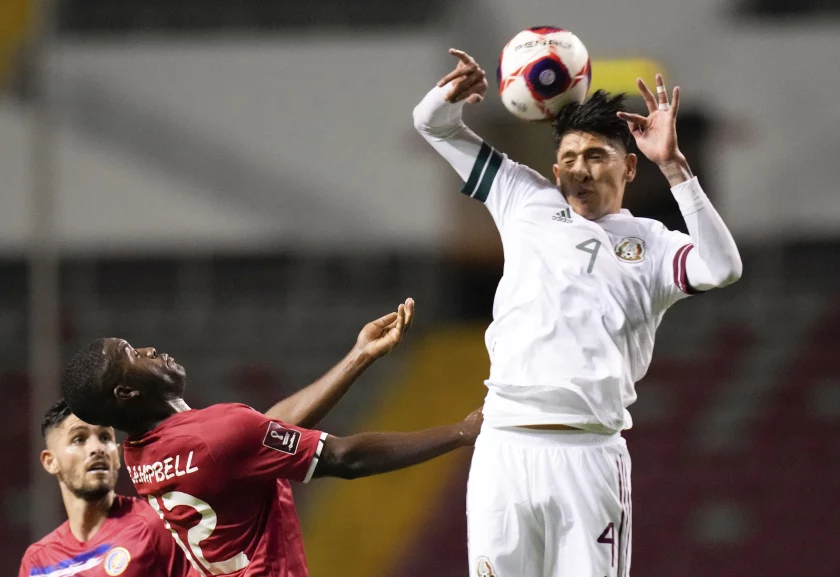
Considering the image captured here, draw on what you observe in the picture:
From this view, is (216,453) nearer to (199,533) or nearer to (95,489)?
(199,533)

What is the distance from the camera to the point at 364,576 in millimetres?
10938

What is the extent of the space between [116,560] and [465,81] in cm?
226

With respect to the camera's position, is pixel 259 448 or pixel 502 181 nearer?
pixel 259 448

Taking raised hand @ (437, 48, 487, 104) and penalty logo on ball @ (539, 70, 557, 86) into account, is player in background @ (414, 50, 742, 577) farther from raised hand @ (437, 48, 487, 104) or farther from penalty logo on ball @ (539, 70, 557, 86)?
penalty logo on ball @ (539, 70, 557, 86)

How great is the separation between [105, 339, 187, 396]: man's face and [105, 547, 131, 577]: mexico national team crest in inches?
31.8

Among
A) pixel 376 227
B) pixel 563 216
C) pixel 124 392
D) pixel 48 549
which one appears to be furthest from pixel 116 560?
pixel 376 227

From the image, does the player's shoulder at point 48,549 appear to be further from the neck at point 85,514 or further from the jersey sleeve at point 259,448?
the jersey sleeve at point 259,448

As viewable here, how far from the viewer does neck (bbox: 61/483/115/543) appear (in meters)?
4.97

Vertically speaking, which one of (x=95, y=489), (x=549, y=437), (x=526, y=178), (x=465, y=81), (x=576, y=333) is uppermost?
(x=465, y=81)

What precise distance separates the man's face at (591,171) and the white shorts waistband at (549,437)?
2.45 feet

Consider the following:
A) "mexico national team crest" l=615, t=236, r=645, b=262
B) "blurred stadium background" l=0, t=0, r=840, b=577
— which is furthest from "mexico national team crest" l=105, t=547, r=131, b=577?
"blurred stadium background" l=0, t=0, r=840, b=577

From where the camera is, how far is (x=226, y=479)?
429 centimetres

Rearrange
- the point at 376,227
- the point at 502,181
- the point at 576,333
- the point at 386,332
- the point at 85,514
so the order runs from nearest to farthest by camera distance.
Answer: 1. the point at 576,333
2. the point at 502,181
3. the point at 386,332
4. the point at 85,514
5. the point at 376,227

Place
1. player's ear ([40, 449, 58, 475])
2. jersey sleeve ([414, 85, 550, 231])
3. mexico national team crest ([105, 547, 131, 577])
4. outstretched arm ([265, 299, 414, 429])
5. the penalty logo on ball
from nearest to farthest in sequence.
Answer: the penalty logo on ball
jersey sleeve ([414, 85, 550, 231])
outstretched arm ([265, 299, 414, 429])
mexico national team crest ([105, 547, 131, 577])
player's ear ([40, 449, 58, 475])
